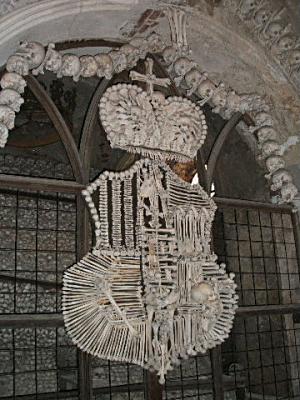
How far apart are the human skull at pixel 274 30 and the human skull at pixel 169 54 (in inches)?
20.8

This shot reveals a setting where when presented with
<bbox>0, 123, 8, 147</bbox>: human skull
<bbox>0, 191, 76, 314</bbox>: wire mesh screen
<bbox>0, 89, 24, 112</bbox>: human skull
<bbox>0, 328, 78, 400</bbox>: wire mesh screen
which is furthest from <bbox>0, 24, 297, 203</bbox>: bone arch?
<bbox>0, 328, 78, 400</bbox>: wire mesh screen

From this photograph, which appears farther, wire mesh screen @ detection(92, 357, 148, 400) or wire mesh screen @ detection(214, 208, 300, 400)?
wire mesh screen @ detection(92, 357, 148, 400)

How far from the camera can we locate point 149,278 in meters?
1.96

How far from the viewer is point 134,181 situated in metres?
2.12

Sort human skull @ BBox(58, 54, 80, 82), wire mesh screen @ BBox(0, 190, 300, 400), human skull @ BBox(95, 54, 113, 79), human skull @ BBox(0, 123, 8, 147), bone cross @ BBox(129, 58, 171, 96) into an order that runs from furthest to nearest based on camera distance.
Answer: wire mesh screen @ BBox(0, 190, 300, 400), bone cross @ BBox(129, 58, 171, 96), human skull @ BBox(95, 54, 113, 79), human skull @ BBox(58, 54, 80, 82), human skull @ BBox(0, 123, 8, 147)

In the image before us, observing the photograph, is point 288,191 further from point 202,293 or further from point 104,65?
point 104,65

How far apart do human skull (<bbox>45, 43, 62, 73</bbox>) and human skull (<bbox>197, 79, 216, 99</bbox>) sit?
708 mm

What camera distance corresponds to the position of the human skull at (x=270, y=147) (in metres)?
2.51

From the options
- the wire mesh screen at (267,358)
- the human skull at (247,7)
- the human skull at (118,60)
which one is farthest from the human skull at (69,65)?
the wire mesh screen at (267,358)

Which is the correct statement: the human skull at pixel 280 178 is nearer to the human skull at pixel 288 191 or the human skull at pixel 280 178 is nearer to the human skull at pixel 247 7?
the human skull at pixel 288 191

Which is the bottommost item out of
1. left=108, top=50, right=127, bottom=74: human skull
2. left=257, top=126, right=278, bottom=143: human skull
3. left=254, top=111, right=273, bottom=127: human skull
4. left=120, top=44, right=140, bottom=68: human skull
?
left=257, top=126, right=278, bottom=143: human skull

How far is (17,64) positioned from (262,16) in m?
1.25

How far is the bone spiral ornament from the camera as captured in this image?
1866mm

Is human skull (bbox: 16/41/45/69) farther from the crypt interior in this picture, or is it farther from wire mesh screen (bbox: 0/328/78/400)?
wire mesh screen (bbox: 0/328/78/400)
